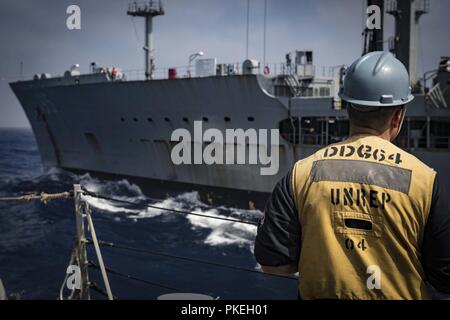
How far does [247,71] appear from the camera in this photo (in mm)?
19484

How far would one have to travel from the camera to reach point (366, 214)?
5.98 feet

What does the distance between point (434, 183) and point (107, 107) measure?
78.5 feet

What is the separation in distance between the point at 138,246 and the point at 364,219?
15062mm

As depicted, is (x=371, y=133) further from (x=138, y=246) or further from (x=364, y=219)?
(x=138, y=246)

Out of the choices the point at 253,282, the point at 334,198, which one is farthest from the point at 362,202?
the point at 253,282

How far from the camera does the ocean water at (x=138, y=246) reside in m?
12.3

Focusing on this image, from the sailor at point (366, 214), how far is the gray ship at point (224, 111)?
15950mm

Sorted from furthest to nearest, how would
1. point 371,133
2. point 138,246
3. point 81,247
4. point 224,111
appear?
point 224,111, point 138,246, point 81,247, point 371,133

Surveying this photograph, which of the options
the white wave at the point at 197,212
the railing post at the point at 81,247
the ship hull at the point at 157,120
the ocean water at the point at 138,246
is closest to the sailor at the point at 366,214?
the railing post at the point at 81,247

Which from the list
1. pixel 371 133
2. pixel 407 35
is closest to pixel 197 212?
pixel 407 35

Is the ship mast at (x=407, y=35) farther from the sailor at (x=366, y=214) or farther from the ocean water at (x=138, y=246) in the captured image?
the sailor at (x=366, y=214)

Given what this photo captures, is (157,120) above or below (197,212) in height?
above

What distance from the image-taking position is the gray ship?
57.7 ft
